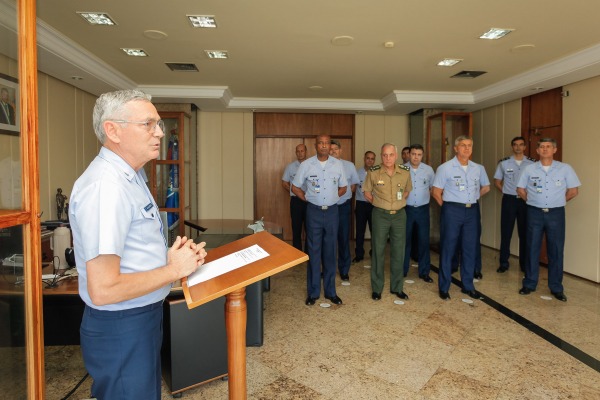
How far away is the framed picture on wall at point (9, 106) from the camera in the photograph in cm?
138

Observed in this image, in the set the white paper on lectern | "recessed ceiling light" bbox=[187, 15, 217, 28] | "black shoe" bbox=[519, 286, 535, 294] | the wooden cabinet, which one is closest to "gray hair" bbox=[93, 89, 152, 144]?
the white paper on lectern

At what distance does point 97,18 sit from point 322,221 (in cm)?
293

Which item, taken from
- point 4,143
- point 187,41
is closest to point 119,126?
point 4,143

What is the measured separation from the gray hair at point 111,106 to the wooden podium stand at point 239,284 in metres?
0.57

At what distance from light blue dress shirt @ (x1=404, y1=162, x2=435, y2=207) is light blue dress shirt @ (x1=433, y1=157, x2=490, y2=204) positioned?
0.80 metres

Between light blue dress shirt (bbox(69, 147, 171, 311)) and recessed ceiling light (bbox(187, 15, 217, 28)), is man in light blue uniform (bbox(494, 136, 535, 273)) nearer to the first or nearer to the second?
recessed ceiling light (bbox(187, 15, 217, 28))

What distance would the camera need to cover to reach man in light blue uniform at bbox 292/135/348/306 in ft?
14.5

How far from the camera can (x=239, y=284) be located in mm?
1278

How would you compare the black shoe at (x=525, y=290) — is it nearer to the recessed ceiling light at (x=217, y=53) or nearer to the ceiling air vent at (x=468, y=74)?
the ceiling air vent at (x=468, y=74)

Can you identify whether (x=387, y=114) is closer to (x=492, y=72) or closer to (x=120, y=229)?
(x=492, y=72)

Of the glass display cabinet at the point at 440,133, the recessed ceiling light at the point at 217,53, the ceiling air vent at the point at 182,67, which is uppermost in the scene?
the ceiling air vent at the point at 182,67

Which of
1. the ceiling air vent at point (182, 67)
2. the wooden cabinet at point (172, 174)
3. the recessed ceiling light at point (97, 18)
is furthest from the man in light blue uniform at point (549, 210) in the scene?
the wooden cabinet at point (172, 174)

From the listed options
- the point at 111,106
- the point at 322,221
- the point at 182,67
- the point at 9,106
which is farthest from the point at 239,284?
the point at 182,67

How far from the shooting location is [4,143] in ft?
4.59
